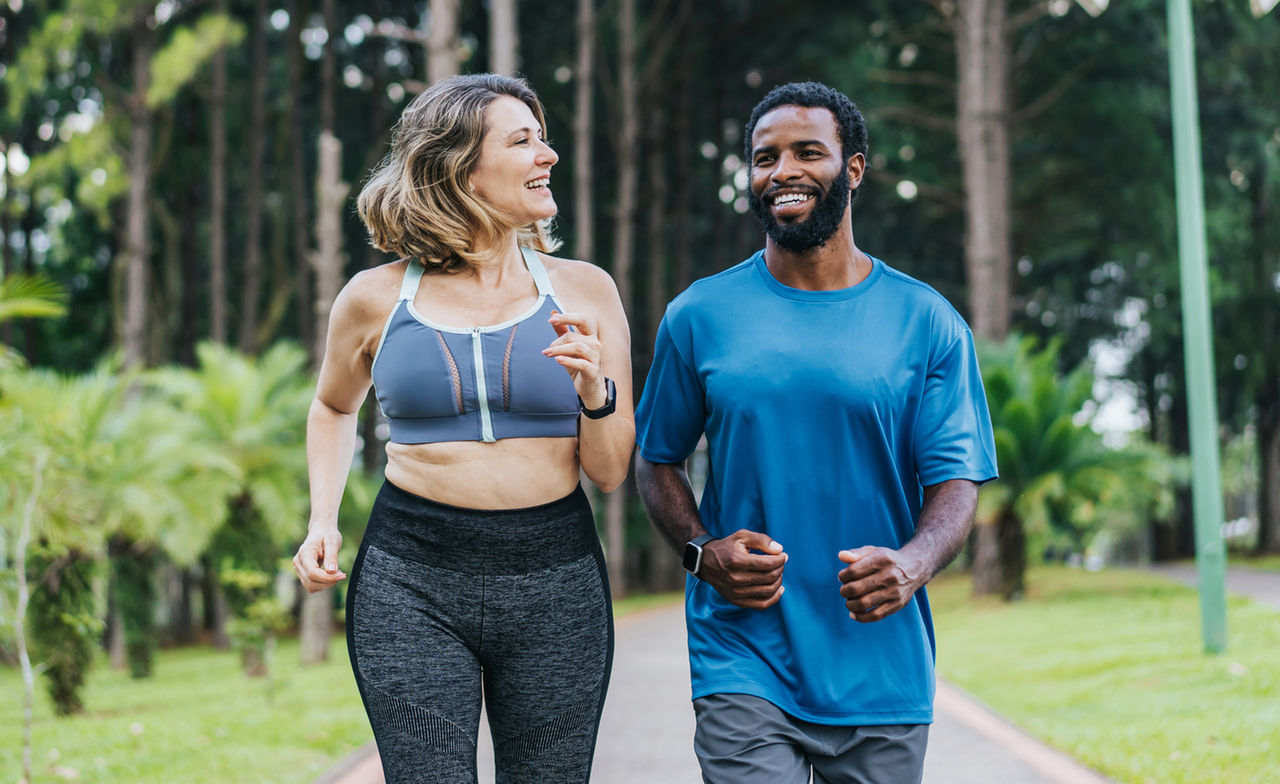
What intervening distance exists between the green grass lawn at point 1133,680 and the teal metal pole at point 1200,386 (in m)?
0.47

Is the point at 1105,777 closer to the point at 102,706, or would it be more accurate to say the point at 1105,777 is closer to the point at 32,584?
the point at 32,584

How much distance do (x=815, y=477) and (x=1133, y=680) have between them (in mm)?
7860

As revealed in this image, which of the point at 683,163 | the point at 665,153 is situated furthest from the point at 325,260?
the point at 665,153

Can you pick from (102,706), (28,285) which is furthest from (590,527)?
(102,706)

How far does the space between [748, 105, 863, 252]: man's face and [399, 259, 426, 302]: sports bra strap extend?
2.68ft

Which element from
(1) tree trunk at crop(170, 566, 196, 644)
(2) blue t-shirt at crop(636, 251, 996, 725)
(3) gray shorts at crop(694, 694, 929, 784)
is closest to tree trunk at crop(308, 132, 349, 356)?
(2) blue t-shirt at crop(636, 251, 996, 725)

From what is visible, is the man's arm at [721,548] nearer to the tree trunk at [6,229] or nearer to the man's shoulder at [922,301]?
the man's shoulder at [922,301]

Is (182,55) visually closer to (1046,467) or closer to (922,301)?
(1046,467)

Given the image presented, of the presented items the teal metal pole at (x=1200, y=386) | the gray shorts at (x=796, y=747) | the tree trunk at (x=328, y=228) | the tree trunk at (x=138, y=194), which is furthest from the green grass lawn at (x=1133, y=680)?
the tree trunk at (x=138, y=194)

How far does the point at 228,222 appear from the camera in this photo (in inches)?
1250

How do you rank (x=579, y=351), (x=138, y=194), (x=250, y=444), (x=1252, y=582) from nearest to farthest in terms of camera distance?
(x=579, y=351) < (x=250, y=444) < (x=1252, y=582) < (x=138, y=194)

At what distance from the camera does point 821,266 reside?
10.8 ft

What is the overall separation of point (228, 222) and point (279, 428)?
15506mm

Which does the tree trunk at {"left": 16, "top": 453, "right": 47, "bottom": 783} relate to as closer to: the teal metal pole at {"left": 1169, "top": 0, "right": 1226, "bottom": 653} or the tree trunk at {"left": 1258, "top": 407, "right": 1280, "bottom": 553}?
the teal metal pole at {"left": 1169, "top": 0, "right": 1226, "bottom": 653}
